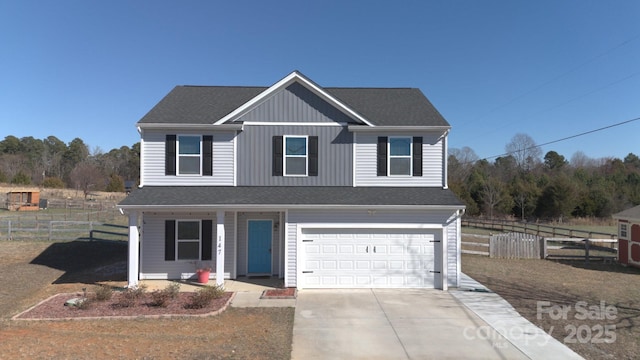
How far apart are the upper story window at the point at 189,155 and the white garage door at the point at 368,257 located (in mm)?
4716

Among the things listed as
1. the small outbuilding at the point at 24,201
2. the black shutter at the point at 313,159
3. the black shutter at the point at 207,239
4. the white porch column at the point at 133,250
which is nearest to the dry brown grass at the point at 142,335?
the white porch column at the point at 133,250

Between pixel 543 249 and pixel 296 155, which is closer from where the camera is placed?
pixel 296 155

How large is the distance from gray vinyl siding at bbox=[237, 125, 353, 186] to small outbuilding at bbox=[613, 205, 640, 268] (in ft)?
44.6

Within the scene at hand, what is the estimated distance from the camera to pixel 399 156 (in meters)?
Result: 13.9

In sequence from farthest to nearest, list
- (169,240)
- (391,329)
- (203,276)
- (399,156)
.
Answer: (399,156) → (169,240) → (203,276) → (391,329)

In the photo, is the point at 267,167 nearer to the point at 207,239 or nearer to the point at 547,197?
the point at 207,239

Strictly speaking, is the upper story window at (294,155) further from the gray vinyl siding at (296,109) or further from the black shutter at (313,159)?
the gray vinyl siding at (296,109)

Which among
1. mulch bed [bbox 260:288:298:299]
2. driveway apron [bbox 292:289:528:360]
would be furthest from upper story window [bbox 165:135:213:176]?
driveway apron [bbox 292:289:528:360]

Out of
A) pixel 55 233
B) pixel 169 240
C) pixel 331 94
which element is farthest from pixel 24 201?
pixel 331 94

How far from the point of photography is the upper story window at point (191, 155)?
44.5ft

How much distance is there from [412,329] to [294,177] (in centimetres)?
689

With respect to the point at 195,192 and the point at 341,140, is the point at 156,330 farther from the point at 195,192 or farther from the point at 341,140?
the point at 341,140

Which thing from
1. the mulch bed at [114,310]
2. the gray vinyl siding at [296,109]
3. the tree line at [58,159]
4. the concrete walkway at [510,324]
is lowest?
the concrete walkway at [510,324]

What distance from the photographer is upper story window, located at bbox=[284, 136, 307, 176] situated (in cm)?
1383
